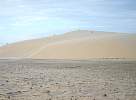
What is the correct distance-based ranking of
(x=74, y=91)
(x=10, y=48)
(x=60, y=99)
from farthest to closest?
(x=10, y=48), (x=74, y=91), (x=60, y=99)

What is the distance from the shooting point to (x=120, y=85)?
14875 millimetres

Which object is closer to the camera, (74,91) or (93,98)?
(93,98)

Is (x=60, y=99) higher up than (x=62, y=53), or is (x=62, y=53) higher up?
(x=62, y=53)

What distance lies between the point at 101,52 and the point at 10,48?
122 feet

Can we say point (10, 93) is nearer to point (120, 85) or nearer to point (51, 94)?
point (51, 94)

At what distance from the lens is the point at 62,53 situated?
58.7 meters

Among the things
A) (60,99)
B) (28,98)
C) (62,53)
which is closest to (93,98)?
(60,99)

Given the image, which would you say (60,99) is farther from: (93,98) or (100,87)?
(100,87)

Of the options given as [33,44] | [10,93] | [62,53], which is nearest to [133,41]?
[62,53]

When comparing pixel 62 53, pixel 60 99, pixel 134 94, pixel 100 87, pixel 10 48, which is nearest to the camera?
pixel 60 99

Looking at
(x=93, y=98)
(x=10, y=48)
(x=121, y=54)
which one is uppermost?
(x=10, y=48)

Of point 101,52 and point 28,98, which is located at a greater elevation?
point 101,52

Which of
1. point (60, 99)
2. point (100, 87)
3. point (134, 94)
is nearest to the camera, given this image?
point (60, 99)

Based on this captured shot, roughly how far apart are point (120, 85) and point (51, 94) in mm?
4353
